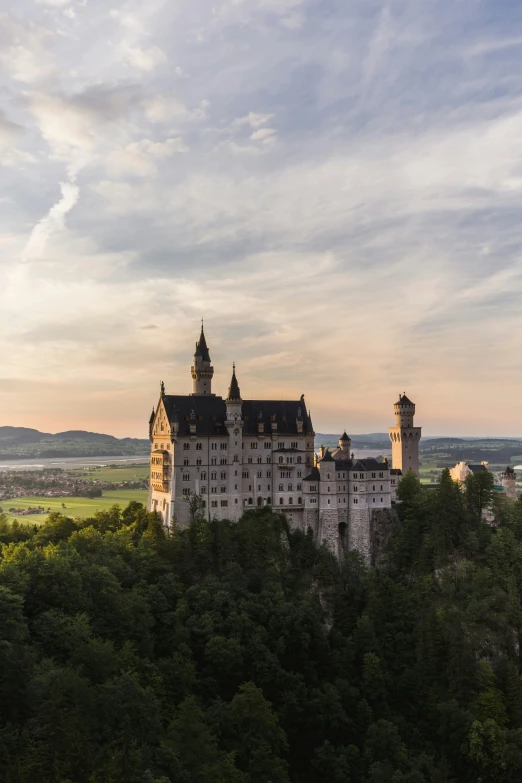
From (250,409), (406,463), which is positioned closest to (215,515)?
(250,409)

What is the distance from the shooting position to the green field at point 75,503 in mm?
126262

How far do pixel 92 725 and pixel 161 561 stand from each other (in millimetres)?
33734

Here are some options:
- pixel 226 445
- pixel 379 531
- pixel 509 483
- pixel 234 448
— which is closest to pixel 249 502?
pixel 234 448

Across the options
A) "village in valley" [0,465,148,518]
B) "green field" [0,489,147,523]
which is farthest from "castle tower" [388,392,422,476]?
"village in valley" [0,465,148,518]

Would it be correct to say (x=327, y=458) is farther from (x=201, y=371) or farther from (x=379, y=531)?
(x=201, y=371)

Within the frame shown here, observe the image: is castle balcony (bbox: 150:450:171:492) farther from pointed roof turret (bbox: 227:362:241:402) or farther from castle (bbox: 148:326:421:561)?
pointed roof turret (bbox: 227:362:241:402)

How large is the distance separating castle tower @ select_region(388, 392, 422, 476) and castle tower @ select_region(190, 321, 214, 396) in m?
32.7

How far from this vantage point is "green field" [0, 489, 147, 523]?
414 feet

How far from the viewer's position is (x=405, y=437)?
113 meters

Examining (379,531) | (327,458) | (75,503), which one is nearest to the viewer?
(327,458)

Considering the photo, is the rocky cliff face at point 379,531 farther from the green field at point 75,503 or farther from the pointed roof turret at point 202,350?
the green field at point 75,503

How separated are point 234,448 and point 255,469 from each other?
5.15 metres

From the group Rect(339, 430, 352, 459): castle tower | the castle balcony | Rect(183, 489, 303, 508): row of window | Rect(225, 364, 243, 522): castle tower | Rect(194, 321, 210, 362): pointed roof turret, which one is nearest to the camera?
the castle balcony

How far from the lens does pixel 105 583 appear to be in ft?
225
